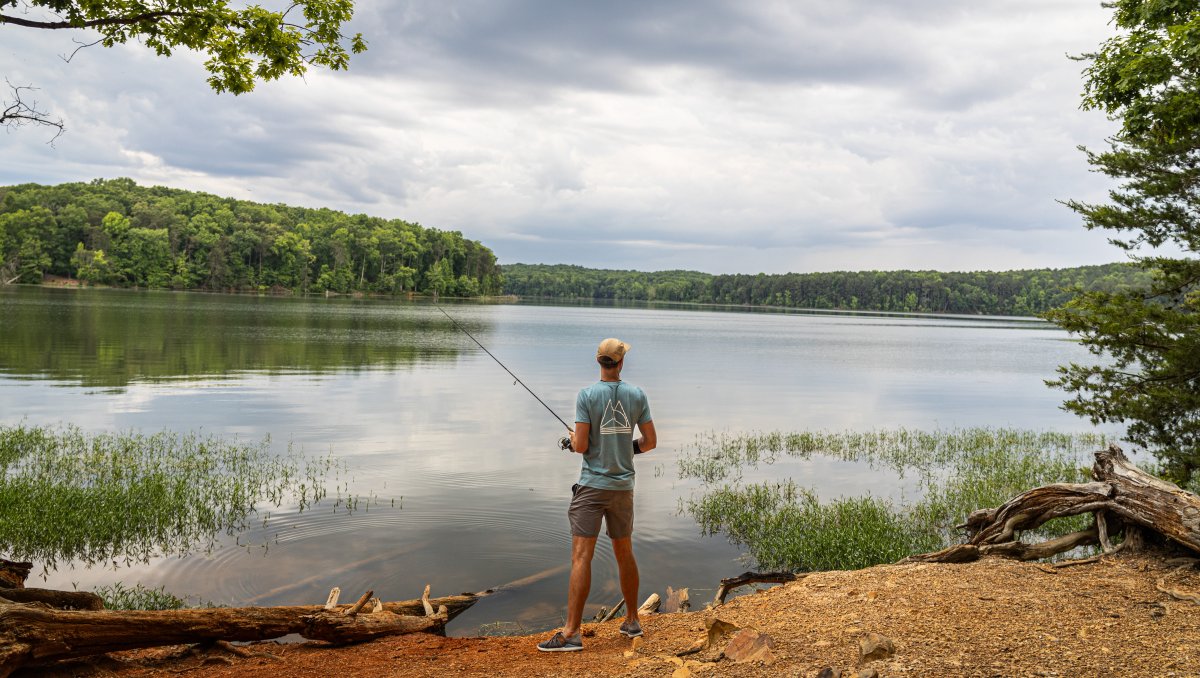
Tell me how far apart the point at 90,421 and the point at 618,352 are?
57.3 ft

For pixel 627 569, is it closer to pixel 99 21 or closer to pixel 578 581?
pixel 578 581

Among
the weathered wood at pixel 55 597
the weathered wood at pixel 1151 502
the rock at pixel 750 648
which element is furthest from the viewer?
the weathered wood at pixel 1151 502

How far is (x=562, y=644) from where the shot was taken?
568 cm

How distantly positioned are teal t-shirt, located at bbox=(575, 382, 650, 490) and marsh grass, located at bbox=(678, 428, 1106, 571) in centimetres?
522

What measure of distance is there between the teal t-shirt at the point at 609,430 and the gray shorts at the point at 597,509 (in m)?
0.06

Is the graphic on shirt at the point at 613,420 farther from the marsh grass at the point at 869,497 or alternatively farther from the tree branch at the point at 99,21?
the tree branch at the point at 99,21

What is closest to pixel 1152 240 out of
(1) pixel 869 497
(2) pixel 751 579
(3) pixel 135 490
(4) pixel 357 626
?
(1) pixel 869 497

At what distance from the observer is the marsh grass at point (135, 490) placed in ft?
30.9

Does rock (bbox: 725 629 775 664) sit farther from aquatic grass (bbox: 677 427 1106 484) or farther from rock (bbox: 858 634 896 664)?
aquatic grass (bbox: 677 427 1106 484)

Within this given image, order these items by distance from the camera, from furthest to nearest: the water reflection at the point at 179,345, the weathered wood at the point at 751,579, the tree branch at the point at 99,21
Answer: the water reflection at the point at 179,345
the weathered wood at the point at 751,579
the tree branch at the point at 99,21

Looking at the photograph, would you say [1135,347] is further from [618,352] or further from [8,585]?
[8,585]

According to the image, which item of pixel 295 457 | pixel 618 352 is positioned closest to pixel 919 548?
pixel 618 352

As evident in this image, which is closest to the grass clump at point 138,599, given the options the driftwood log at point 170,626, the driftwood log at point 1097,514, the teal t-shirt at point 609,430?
the driftwood log at point 170,626

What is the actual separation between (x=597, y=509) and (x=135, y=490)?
30.8 feet
